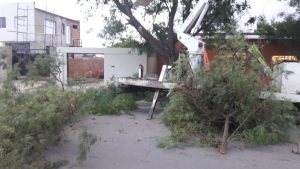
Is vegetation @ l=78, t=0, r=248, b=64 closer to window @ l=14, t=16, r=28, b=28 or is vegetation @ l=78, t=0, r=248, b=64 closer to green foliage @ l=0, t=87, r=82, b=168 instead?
green foliage @ l=0, t=87, r=82, b=168

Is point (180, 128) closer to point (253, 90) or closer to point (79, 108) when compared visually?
point (253, 90)

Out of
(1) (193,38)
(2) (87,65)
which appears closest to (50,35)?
(2) (87,65)

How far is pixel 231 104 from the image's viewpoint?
852cm

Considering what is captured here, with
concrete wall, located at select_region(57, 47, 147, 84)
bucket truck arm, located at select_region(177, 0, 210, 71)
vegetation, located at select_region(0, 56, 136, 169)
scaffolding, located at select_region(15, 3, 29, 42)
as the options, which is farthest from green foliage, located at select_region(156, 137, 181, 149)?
scaffolding, located at select_region(15, 3, 29, 42)

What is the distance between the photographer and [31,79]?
9.12 m

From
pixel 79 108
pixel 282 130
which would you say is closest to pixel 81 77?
pixel 79 108

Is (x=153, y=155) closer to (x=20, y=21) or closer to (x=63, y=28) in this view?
(x=20, y=21)

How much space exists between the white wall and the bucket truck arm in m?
35.7

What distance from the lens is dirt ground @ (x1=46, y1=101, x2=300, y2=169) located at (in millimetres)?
6898

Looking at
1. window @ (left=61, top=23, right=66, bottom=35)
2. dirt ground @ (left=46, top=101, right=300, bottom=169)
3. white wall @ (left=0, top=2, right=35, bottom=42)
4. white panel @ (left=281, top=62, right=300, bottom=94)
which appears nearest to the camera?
dirt ground @ (left=46, top=101, right=300, bottom=169)

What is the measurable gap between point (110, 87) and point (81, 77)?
2723mm

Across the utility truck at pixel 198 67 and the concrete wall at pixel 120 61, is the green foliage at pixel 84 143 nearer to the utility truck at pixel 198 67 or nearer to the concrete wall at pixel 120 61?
the utility truck at pixel 198 67

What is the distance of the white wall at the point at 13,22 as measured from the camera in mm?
46688

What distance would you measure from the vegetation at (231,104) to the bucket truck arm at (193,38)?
1.59 metres
